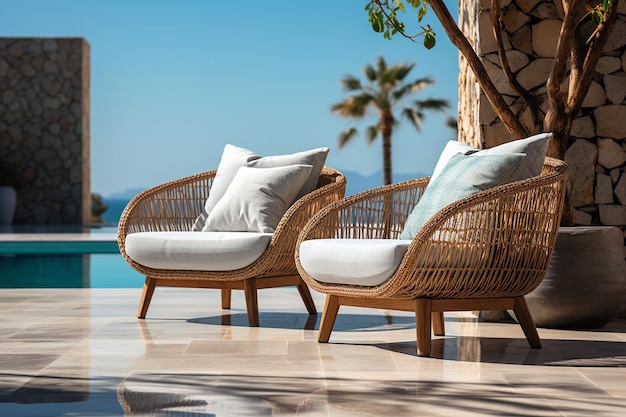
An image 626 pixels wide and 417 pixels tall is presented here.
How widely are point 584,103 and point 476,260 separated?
1583 millimetres

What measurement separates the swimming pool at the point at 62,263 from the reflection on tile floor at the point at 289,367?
2227 mm

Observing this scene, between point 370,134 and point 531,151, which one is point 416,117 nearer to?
point 370,134

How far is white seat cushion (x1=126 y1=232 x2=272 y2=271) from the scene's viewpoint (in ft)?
12.6

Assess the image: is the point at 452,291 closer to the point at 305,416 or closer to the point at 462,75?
the point at 305,416

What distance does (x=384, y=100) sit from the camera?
18453 mm

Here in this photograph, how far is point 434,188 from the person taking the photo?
3564 mm

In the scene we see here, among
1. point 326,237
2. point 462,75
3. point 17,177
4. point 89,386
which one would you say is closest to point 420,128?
point 17,177

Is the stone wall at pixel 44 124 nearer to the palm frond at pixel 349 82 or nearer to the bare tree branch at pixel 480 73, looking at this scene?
the palm frond at pixel 349 82

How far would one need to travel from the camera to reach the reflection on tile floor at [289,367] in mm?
2328

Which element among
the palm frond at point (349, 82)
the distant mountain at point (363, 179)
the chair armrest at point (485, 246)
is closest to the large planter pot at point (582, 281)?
the chair armrest at point (485, 246)

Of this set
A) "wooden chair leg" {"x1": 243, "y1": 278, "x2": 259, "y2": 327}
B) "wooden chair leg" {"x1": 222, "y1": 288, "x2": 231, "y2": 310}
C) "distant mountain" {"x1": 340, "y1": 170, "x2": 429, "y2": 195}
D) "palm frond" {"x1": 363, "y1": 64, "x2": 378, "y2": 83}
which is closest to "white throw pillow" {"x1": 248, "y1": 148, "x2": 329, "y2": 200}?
"wooden chair leg" {"x1": 243, "y1": 278, "x2": 259, "y2": 327}

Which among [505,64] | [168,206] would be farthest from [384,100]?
[505,64]

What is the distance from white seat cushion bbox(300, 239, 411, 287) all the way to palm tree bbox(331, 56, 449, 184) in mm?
14777

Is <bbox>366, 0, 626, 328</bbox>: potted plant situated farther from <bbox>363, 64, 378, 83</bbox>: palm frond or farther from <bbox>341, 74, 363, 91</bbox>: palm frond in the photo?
<bbox>363, 64, 378, 83</bbox>: palm frond
